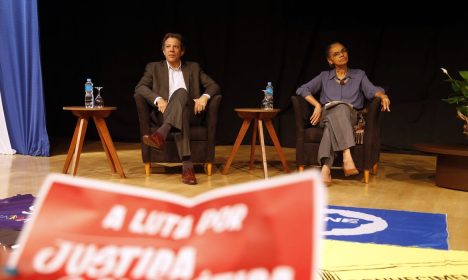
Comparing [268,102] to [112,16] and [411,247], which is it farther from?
[112,16]

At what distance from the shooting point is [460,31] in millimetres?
5586

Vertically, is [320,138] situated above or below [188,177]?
above

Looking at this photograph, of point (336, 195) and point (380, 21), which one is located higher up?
point (380, 21)

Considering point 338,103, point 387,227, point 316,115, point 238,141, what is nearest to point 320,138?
point 316,115

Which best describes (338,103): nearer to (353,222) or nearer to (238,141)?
(238,141)

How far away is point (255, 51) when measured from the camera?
21.1 ft

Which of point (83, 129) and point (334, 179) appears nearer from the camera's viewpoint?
point (83, 129)

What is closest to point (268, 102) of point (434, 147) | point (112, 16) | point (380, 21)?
point (434, 147)

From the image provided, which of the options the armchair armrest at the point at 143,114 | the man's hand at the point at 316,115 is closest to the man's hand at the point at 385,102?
the man's hand at the point at 316,115

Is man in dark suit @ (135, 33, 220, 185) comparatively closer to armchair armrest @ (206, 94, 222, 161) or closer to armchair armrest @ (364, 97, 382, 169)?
armchair armrest @ (206, 94, 222, 161)

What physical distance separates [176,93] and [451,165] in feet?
6.76

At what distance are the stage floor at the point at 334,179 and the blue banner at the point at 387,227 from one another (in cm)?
7

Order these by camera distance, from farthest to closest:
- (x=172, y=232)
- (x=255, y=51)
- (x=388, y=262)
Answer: (x=255, y=51) → (x=388, y=262) → (x=172, y=232)

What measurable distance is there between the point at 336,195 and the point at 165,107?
4.70 feet
